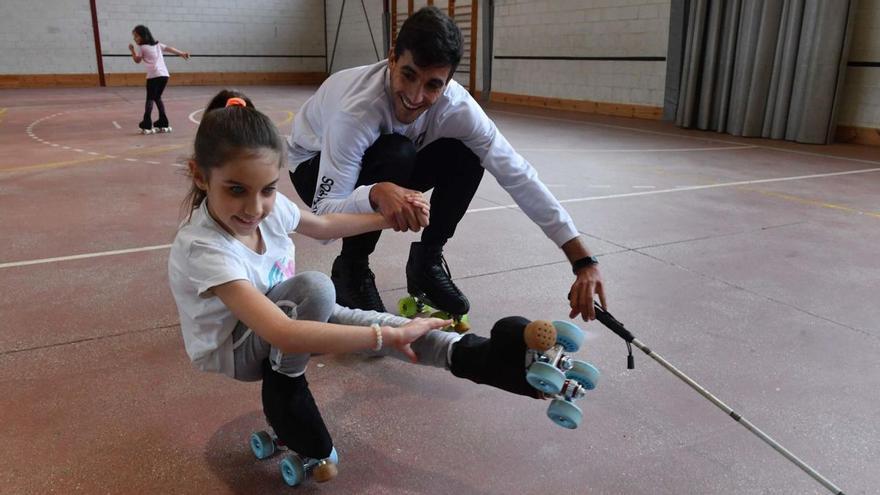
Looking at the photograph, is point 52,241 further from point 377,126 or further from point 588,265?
point 588,265

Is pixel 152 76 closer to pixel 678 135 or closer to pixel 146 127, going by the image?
pixel 146 127

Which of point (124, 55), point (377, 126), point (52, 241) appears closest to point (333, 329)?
point (377, 126)

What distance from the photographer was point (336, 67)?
18.1 meters

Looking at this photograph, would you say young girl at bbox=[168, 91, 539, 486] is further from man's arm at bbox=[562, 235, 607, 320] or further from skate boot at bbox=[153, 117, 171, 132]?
Answer: skate boot at bbox=[153, 117, 171, 132]

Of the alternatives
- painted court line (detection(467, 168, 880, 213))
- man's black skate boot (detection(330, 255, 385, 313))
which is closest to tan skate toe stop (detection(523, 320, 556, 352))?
man's black skate boot (detection(330, 255, 385, 313))

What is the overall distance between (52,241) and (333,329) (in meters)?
2.63

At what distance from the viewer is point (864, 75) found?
7.22m

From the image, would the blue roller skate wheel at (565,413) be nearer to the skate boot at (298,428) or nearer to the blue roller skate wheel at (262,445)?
the skate boot at (298,428)

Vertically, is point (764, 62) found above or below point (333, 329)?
above

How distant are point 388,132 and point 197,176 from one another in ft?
2.59

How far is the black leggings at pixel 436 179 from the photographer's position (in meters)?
2.12

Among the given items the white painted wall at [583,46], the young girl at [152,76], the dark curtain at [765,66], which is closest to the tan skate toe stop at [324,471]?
the young girl at [152,76]

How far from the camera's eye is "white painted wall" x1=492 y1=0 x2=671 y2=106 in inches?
368

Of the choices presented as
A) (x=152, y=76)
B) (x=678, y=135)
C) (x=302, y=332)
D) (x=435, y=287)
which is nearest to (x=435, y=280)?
(x=435, y=287)
